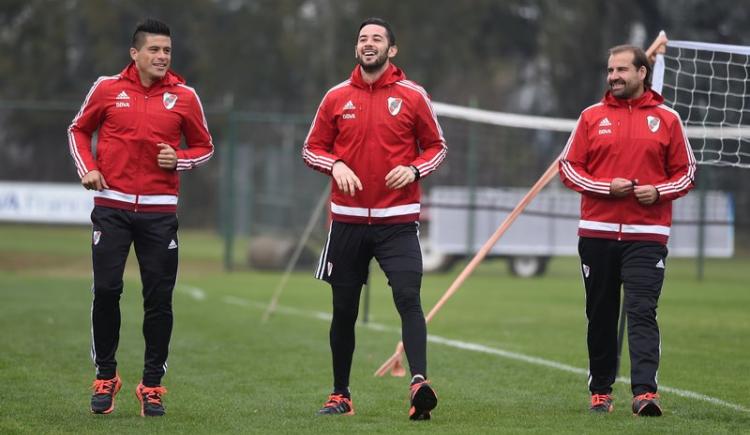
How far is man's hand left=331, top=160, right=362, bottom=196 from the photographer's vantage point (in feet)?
22.4

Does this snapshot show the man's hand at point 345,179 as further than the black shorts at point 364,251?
No

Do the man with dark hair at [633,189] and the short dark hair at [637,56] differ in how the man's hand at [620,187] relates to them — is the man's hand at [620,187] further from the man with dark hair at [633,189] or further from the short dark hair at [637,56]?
the short dark hair at [637,56]

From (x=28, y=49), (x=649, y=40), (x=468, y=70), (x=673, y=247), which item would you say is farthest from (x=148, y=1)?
(x=673, y=247)

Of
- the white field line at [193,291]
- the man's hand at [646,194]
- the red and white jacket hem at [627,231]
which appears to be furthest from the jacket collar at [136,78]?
the white field line at [193,291]

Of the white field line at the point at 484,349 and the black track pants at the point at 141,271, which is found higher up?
the black track pants at the point at 141,271

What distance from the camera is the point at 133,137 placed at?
23.5 feet

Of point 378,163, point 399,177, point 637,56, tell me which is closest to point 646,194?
point 637,56

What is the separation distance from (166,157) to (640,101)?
8.62ft

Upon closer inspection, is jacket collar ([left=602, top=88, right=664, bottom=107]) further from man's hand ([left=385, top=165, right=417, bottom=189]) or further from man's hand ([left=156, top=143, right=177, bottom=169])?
man's hand ([left=156, top=143, right=177, bottom=169])

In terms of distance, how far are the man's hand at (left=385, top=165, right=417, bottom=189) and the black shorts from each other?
0.31 meters

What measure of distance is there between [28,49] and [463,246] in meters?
24.4

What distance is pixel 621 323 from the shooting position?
862 centimetres

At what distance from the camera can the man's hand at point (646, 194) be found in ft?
23.1

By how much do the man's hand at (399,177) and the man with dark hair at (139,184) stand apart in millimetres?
1182
